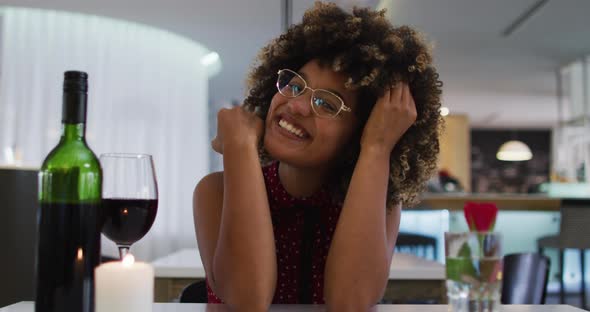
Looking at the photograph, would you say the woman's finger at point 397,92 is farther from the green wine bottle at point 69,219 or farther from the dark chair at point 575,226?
the dark chair at point 575,226

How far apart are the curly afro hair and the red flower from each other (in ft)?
1.38

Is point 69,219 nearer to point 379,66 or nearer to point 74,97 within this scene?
point 74,97

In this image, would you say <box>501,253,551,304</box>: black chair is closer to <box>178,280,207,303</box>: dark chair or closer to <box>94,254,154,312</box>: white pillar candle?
<box>178,280,207,303</box>: dark chair

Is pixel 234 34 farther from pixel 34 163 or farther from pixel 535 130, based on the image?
pixel 535 130

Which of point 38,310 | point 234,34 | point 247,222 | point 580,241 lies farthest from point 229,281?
point 234,34

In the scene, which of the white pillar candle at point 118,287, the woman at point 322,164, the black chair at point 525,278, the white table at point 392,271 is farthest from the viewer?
the white table at point 392,271

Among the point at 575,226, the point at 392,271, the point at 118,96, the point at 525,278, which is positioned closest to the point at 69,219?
the point at 525,278

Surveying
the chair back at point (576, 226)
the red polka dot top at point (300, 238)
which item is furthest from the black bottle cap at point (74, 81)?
the chair back at point (576, 226)

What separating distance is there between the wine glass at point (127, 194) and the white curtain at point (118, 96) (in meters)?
5.25

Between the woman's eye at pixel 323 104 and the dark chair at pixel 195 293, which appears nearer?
the woman's eye at pixel 323 104

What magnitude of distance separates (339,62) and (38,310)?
687 millimetres

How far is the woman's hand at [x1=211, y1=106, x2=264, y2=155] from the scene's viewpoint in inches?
37.2

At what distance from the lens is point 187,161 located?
7.63m

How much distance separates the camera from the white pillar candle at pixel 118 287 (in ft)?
1.85
